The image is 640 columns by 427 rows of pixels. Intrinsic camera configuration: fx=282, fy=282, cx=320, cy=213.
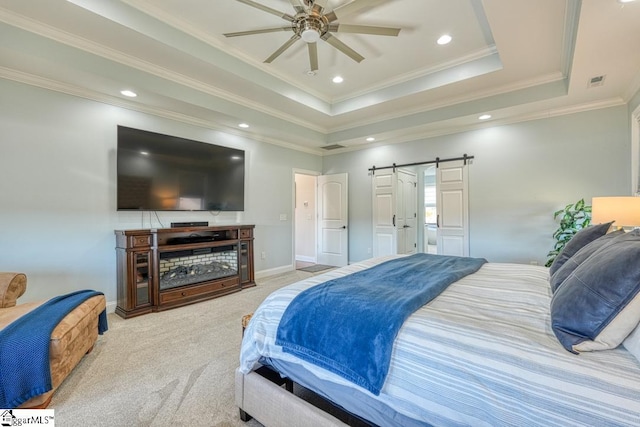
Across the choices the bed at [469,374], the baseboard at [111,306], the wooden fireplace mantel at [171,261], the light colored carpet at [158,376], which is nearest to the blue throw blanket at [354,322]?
the bed at [469,374]

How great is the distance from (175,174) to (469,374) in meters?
3.91

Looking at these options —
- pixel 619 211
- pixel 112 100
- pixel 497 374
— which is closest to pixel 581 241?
pixel 619 211

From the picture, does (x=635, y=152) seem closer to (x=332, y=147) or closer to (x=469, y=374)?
(x=469, y=374)

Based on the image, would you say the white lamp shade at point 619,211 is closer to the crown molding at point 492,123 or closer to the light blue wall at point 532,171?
the light blue wall at point 532,171

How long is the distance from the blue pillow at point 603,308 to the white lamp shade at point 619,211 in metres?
2.15

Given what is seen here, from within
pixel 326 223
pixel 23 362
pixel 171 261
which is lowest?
pixel 23 362

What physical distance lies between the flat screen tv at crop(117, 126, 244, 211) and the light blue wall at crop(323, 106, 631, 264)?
3394 millimetres

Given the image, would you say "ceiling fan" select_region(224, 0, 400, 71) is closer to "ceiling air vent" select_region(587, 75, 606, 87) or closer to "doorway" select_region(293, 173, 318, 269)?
"ceiling air vent" select_region(587, 75, 606, 87)

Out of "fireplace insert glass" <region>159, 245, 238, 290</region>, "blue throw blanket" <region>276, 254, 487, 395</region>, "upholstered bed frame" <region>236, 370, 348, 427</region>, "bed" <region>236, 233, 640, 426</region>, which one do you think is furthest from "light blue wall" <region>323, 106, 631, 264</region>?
"upholstered bed frame" <region>236, 370, 348, 427</region>

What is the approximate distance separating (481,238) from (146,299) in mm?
4875

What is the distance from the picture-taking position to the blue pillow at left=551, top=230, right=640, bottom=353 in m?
0.97

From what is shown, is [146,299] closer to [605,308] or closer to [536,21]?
[605,308]

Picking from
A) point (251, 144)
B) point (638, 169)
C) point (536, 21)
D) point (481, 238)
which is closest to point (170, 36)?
point (251, 144)

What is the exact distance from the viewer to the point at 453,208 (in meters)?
4.80
